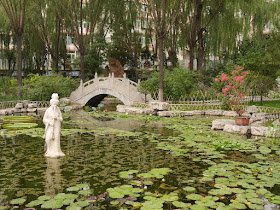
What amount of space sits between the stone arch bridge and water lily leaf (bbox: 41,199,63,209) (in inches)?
584

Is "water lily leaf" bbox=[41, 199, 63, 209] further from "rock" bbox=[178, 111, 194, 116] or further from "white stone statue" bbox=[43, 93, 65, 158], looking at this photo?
"rock" bbox=[178, 111, 194, 116]

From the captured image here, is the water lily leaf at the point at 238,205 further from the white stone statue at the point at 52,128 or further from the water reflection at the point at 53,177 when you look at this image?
the white stone statue at the point at 52,128

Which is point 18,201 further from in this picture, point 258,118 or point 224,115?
point 224,115

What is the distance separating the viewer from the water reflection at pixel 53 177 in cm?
553

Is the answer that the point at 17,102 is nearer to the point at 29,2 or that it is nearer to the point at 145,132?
the point at 29,2

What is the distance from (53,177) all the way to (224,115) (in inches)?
456

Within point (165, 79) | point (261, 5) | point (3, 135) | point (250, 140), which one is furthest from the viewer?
point (261, 5)

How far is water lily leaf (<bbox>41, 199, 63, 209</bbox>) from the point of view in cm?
472

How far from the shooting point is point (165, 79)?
18.7m

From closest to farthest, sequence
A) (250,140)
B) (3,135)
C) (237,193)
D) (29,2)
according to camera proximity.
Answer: (237,193) < (250,140) < (3,135) < (29,2)

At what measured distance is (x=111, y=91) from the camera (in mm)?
20969

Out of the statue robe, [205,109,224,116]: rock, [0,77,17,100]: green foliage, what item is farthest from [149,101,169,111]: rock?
the statue robe

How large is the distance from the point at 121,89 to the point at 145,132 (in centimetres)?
951

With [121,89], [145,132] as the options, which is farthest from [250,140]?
[121,89]
